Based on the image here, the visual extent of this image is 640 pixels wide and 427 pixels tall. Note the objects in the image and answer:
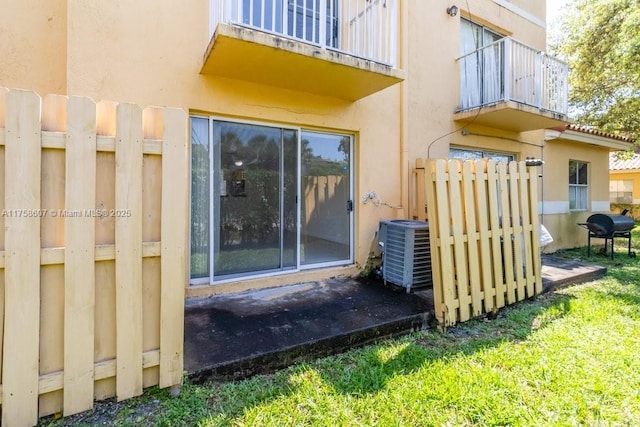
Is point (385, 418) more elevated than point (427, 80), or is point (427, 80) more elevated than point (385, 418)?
point (427, 80)

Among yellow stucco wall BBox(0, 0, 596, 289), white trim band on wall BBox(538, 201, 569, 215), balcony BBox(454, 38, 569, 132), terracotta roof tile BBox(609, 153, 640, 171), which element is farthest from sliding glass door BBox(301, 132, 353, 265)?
terracotta roof tile BBox(609, 153, 640, 171)

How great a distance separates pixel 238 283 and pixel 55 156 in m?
2.79

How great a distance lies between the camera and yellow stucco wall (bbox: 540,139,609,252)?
8430 millimetres

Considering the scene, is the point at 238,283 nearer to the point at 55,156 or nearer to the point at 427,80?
the point at 55,156

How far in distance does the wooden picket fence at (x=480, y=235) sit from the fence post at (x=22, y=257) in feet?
11.5

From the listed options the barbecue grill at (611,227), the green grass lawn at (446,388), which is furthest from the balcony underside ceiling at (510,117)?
the green grass lawn at (446,388)

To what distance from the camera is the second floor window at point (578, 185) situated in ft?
30.4

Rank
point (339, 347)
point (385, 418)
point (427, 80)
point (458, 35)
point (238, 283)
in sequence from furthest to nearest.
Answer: point (458, 35), point (427, 80), point (238, 283), point (339, 347), point (385, 418)

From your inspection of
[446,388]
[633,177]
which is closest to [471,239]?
[446,388]

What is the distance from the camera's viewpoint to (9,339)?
2043 mm


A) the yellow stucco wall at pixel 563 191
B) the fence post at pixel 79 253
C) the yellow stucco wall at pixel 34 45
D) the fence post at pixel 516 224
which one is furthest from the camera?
the yellow stucco wall at pixel 563 191

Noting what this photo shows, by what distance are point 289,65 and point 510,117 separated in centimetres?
483

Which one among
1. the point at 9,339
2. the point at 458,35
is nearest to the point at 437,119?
the point at 458,35

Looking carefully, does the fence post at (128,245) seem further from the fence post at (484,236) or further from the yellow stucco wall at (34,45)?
the fence post at (484,236)
